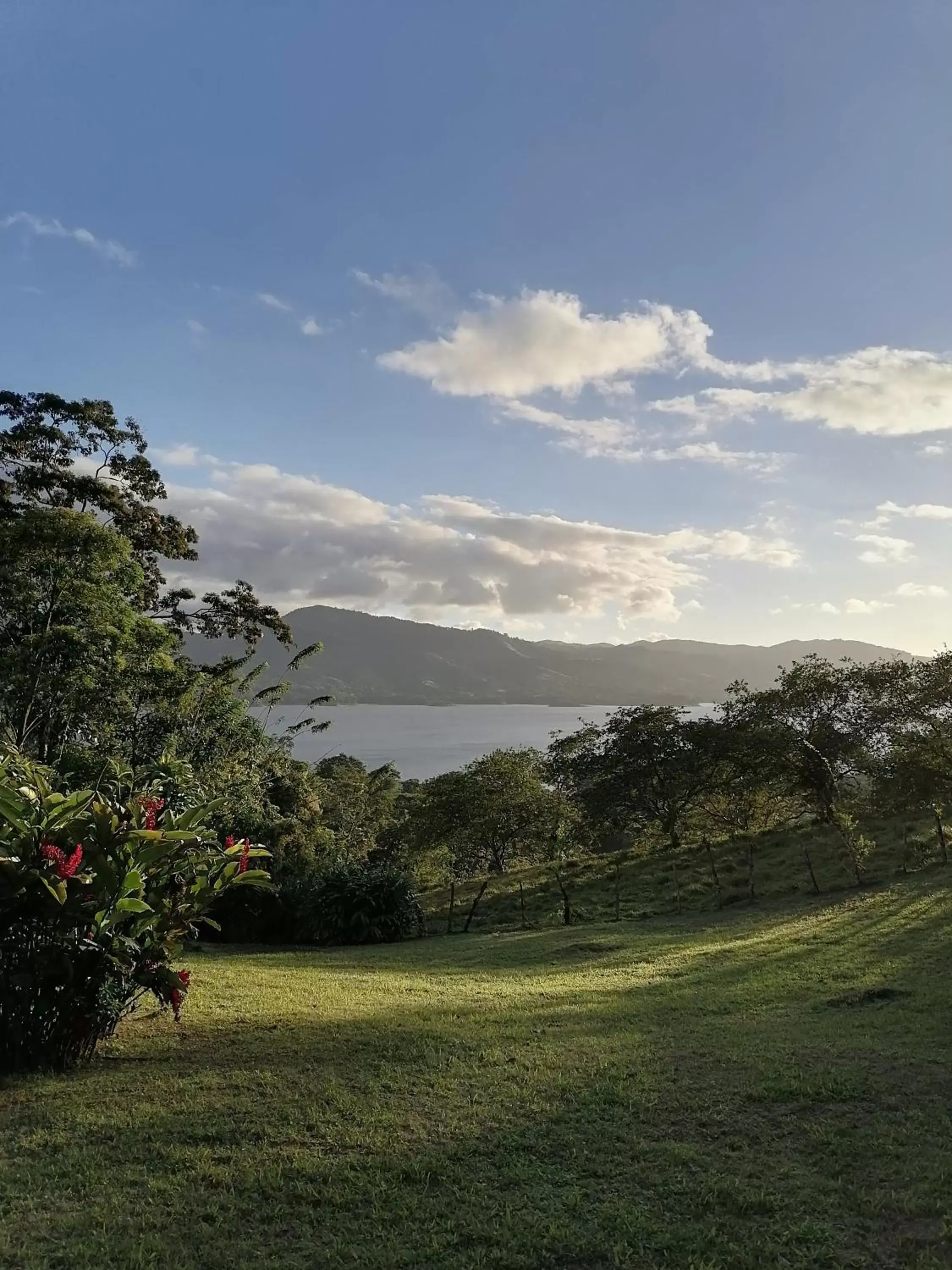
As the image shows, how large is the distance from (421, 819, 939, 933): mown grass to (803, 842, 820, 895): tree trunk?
0.25 ft

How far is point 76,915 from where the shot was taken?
493cm

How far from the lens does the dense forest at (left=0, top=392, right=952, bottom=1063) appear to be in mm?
5105

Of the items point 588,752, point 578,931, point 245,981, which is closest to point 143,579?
point 245,981

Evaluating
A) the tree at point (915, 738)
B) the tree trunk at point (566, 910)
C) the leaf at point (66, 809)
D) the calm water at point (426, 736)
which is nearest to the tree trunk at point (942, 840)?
the tree at point (915, 738)

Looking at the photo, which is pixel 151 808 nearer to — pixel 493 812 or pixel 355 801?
pixel 493 812

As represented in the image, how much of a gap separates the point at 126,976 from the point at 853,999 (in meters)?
6.64

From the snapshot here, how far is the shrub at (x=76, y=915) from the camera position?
482 centimetres

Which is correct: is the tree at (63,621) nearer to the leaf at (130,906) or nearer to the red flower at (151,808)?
the red flower at (151,808)

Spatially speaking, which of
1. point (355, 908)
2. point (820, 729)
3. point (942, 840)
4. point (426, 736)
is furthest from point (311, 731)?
point (426, 736)

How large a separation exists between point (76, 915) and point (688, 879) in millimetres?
17106

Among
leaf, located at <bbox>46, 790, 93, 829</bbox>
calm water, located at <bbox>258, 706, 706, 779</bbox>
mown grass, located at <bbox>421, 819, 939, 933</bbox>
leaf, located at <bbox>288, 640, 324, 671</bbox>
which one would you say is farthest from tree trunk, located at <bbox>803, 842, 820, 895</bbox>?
calm water, located at <bbox>258, 706, 706, 779</bbox>

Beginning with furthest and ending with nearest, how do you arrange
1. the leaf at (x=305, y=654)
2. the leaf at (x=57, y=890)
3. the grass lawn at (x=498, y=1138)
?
the leaf at (x=305, y=654) → the leaf at (x=57, y=890) → the grass lawn at (x=498, y=1138)

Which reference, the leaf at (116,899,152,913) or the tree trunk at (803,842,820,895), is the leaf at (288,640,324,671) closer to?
the tree trunk at (803,842,820,895)

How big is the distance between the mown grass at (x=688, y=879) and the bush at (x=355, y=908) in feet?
5.11
